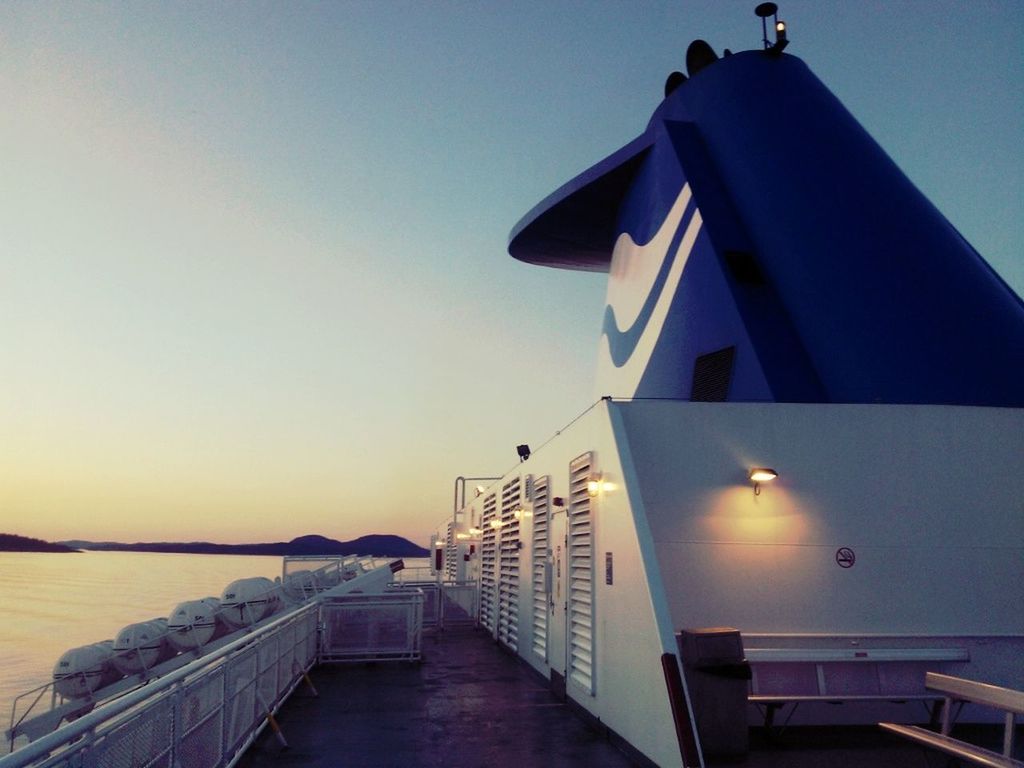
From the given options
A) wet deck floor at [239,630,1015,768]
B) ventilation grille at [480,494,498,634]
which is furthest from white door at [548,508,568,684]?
ventilation grille at [480,494,498,634]

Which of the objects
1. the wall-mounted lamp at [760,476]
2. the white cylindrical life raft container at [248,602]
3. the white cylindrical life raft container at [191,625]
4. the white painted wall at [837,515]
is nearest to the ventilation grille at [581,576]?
the white painted wall at [837,515]

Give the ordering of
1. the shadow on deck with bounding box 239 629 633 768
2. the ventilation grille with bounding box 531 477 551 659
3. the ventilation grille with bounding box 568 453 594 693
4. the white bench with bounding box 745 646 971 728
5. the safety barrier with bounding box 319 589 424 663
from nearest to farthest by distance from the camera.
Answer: the shadow on deck with bounding box 239 629 633 768
the white bench with bounding box 745 646 971 728
the ventilation grille with bounding box 568 453 594 693
the ventilation grille with bounding box 531 477 551 659
the safety barrier with bounding box 319 589 424 663

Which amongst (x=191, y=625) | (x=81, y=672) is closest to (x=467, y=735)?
(x=81, y=672)

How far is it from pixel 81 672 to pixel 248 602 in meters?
5.19

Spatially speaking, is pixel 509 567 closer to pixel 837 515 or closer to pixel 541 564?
pixel 541 564

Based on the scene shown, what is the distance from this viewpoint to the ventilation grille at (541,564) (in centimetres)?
973

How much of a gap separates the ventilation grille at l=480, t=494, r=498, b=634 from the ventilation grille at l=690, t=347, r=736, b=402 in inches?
273

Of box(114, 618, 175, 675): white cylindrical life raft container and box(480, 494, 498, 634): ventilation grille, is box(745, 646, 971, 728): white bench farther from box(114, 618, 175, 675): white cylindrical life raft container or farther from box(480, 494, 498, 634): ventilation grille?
box(114, 618, 175, 675): white cylindrical life raft container

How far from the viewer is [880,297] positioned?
8.68 meters

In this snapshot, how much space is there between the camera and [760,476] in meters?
6.91

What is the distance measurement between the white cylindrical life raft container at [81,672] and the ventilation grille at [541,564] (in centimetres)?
686

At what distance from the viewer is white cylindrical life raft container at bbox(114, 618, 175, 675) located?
11.9 meters

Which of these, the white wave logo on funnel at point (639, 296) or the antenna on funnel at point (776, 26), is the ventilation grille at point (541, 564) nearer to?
the white wave logo on funnel at point (639, 296)

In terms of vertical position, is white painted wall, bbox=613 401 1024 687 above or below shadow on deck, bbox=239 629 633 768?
above
